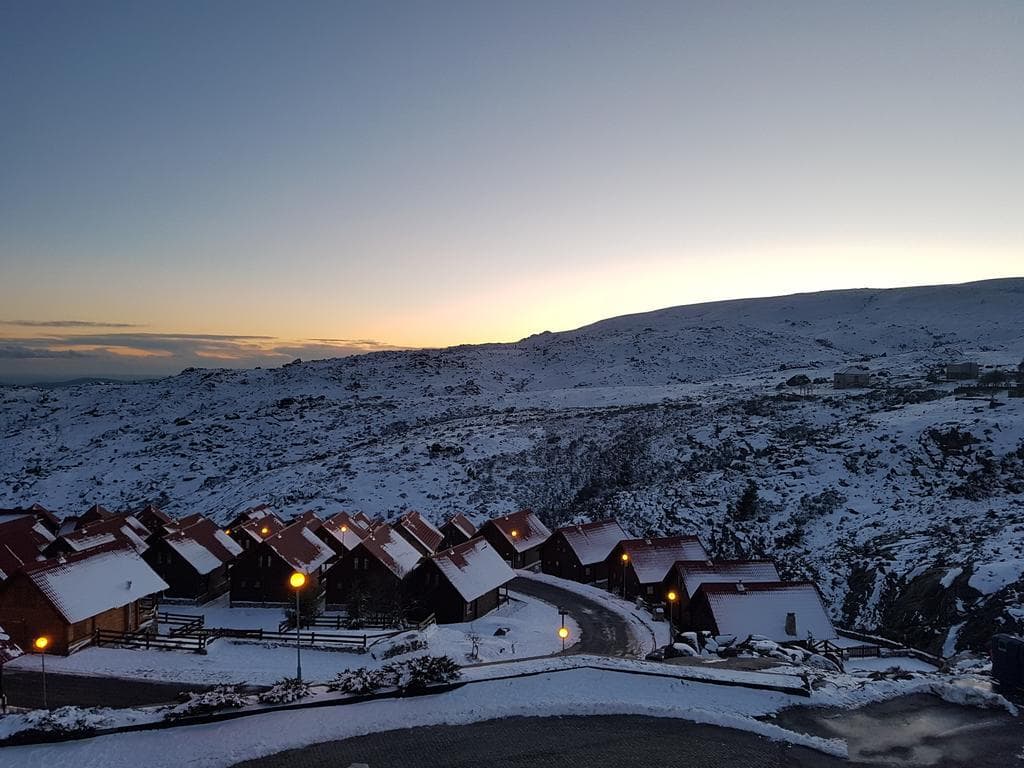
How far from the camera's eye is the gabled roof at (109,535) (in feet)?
135

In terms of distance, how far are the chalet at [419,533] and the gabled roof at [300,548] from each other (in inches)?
219

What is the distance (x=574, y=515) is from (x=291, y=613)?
29.9 meters

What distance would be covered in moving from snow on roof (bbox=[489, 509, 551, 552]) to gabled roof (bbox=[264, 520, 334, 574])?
14044 mm

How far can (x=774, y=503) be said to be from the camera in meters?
51.7

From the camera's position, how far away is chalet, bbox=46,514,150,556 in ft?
135

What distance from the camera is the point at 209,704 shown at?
1859 centimetres

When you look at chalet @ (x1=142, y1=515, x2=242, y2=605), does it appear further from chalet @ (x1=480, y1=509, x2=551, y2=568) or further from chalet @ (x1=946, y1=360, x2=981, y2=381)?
chalet @ (x1=946, y1=360, x2=981, y2=381)

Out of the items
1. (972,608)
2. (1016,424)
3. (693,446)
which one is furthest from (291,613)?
(1016,424)

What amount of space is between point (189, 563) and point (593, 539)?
27.9 meters

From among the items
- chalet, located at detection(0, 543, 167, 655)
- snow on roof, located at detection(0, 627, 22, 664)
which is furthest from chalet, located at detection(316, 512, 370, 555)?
snow on roof, located at detection(0, 627, 22, 664)

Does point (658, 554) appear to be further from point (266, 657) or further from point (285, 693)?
point (285, 693)

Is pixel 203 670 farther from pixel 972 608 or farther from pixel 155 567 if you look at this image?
pixel 972 608

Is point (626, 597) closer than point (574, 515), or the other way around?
point (626, 597)

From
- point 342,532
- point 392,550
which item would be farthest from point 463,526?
point 392,550
